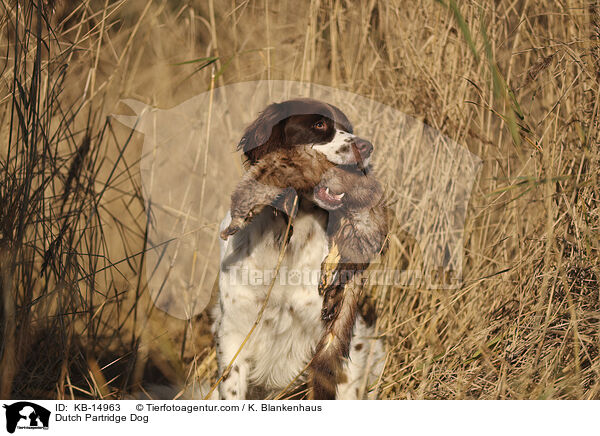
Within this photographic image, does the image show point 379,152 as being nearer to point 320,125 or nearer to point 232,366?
point 320,125

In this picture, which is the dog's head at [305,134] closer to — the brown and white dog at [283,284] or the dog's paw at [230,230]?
the brown and white dog at [283,284]

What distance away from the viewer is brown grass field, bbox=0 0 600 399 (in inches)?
82.8

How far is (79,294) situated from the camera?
7.11ft

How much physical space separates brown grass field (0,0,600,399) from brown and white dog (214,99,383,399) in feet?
0.43

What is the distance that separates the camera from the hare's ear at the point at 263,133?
2162 mm

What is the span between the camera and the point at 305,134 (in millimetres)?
2160

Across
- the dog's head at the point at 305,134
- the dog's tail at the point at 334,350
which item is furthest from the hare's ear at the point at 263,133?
the dog's tail at the point at 334,350

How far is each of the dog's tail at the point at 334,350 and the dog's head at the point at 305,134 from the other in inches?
20.3

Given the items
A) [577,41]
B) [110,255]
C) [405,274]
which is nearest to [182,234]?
[110,255]

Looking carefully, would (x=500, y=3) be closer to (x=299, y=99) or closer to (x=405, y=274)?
(x=299, y=99)

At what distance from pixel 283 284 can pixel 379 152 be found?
665 mm
